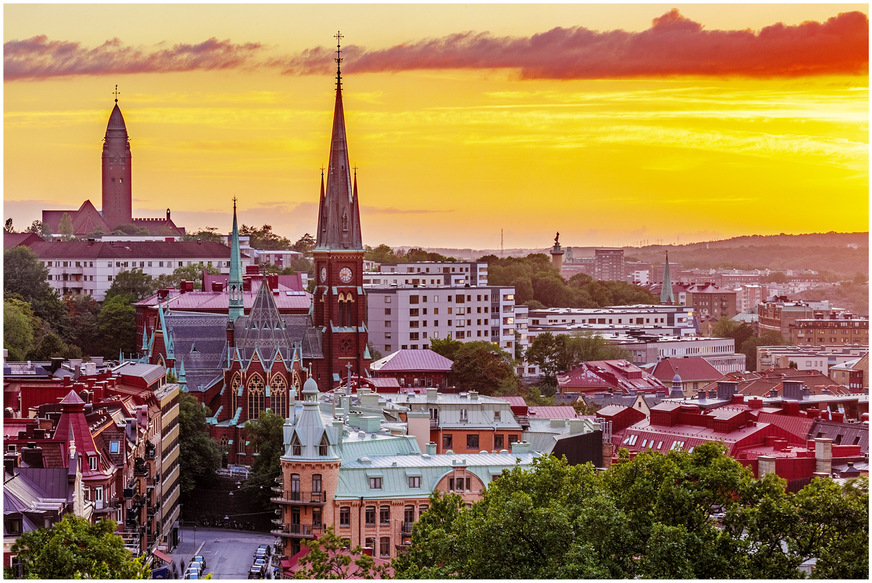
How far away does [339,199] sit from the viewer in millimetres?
142000

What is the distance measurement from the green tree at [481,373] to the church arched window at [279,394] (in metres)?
13.7

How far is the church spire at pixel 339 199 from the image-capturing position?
5591 inches

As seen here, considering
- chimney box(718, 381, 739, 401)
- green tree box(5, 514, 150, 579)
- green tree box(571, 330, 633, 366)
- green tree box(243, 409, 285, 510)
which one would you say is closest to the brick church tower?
green tree box(243, 409, 285, 510)

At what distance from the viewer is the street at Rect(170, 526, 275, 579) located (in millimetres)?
84875

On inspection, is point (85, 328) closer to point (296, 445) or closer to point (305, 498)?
point (296, 445)

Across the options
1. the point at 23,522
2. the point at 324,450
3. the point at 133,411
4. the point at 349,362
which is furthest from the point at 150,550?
the point at 349,362

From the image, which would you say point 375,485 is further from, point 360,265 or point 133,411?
point 360,265

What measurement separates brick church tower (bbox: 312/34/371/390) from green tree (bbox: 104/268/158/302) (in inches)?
1708

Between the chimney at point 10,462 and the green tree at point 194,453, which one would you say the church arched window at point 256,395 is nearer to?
the green tree at point 194,453

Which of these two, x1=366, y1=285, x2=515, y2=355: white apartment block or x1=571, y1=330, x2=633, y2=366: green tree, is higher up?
x1=366, y1=285, x2=515, y2=355: white apartment block

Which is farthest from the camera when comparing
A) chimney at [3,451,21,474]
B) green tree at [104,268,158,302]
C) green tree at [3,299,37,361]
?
green tree at [104,268,158,302]

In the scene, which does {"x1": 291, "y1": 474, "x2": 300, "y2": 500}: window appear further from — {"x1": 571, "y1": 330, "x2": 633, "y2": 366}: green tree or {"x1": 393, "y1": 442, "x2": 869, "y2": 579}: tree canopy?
{"x1": 571, "y1": 330, "x2": 633, "y2": 366}: green tree

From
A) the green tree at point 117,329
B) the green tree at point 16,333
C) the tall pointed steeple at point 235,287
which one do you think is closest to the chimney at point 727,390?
the tall pointed steeple at point 235,287

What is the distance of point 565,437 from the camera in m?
84.1
